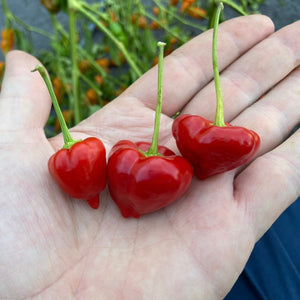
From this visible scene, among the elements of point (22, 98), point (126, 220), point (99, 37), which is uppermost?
point (22, 98)

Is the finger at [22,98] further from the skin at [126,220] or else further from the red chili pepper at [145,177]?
the red chili pepper at [145,177]

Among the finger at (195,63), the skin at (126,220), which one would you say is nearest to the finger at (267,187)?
the skin at (126,220)

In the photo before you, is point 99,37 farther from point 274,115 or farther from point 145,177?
point 145,177

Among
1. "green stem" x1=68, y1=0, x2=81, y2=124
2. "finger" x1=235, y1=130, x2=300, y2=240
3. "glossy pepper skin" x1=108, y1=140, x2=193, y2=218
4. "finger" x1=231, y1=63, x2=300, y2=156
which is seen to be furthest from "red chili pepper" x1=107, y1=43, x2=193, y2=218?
"green stem" x1=68, y1=0, x2=81, y2=124

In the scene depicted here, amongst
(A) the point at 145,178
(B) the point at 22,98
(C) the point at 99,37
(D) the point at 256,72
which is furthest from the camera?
(C) the point at 99,37

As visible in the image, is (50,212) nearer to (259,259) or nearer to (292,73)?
(259,259)

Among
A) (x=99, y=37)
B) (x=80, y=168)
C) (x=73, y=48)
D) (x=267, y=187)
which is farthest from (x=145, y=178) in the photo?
(x=99, y=37)
